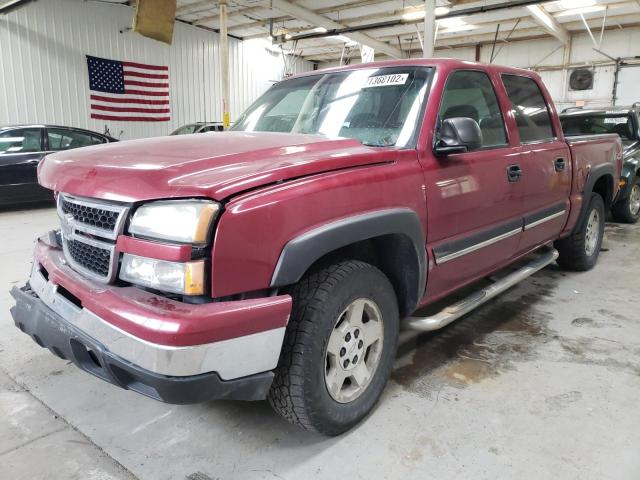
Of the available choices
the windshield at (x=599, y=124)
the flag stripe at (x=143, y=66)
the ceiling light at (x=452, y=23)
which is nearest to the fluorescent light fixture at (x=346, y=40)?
the ceiling light at (x=452, y=23)

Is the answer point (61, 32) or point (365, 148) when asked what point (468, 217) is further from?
point (61, 32)

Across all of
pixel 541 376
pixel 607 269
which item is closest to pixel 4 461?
pixel 541 376

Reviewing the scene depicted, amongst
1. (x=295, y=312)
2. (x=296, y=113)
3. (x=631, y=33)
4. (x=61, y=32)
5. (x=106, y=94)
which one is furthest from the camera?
(x=631, y=33)

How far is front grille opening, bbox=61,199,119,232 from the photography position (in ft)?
5.71

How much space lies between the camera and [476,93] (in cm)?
287

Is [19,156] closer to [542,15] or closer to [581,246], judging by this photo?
[581,246]

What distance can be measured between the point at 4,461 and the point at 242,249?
54.3 inches

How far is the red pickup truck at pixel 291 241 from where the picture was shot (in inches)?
61.2

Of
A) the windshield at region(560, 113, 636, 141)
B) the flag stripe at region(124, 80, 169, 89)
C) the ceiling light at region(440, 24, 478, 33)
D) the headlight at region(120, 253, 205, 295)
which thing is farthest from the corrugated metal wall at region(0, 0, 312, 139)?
the headlight at region(120, 253, 205, 295)

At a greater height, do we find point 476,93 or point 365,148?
point 476,93

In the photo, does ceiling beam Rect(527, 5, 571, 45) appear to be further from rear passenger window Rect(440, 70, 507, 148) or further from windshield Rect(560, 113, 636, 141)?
rear passenger window Rect(440, 70, 507, 148)

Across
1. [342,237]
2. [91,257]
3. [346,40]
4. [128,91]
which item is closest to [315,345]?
[342,237]

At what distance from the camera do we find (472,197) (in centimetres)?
257

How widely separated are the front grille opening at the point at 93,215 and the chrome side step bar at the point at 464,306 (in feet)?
4.80
